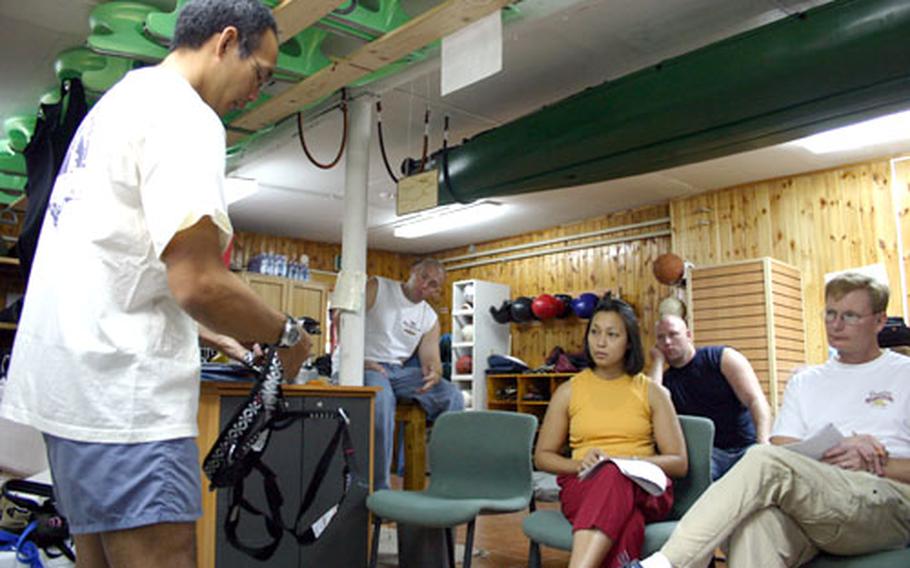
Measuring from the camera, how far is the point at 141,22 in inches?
155

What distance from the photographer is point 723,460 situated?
3754 mm

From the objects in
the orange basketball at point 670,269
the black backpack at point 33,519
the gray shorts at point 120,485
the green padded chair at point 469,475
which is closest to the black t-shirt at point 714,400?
the green padded chair at point 469,475

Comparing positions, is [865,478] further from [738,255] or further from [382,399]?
[738,255]

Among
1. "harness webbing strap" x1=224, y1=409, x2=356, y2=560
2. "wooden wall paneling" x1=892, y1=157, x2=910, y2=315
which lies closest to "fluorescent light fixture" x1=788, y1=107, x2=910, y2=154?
"wooden wall paneling" x1=892, y1=157, x2=910, y2=315

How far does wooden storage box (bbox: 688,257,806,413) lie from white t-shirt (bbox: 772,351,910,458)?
3.81 metres

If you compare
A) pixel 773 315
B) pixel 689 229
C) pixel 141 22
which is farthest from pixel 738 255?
pixel 141 22

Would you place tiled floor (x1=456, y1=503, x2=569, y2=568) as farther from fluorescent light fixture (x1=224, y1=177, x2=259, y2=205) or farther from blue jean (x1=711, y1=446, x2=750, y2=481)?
fluorescent light fixture (x1=224, y1=177, x2=259, y2=205)

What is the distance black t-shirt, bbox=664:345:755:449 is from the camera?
12.8ft

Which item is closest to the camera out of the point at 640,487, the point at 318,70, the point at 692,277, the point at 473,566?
the point at 640,487

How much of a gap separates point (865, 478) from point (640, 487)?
28.4 inches

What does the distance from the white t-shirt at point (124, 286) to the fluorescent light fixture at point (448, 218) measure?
655cm

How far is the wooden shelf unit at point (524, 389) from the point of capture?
857 cm

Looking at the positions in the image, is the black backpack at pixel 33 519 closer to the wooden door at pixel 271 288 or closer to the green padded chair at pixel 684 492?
Answer: the green padded chair at pixel 684 492

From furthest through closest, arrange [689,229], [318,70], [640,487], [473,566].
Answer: [689,229], [318,70], [473,566], [640,487]
